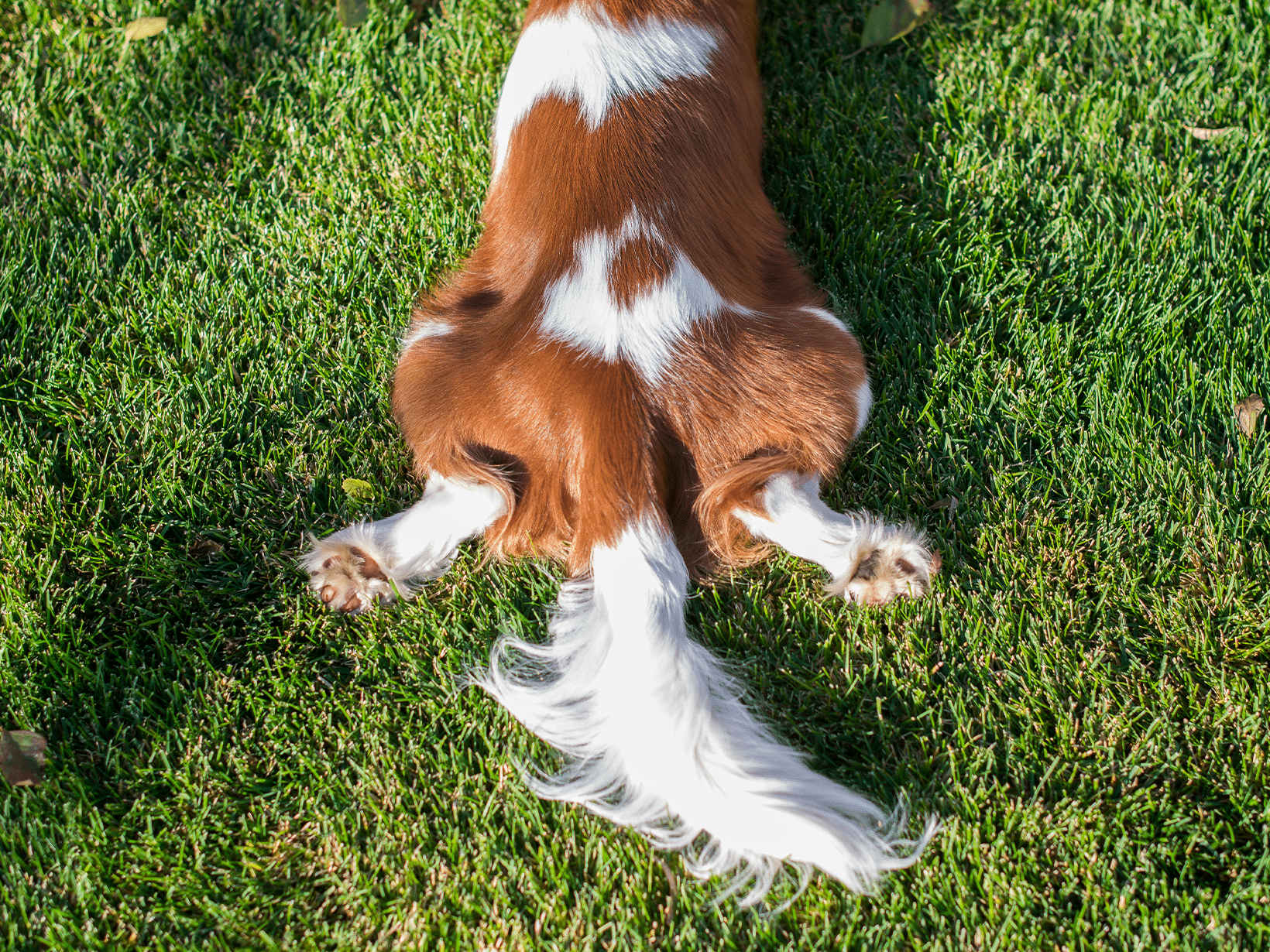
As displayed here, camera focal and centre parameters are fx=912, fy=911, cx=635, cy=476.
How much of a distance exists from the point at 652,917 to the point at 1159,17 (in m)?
2.99

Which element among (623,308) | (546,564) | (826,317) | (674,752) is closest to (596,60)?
(623,308)

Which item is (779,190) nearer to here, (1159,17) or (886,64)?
(886,64)

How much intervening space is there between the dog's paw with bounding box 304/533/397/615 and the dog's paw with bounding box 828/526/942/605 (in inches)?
38.9

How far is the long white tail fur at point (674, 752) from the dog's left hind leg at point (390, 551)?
0.34 metres

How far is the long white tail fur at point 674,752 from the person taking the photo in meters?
1.60

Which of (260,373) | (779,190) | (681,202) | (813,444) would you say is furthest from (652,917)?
(779,190)

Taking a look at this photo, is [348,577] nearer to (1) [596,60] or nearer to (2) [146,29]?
(1) [596,60]

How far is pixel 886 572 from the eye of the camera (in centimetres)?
194

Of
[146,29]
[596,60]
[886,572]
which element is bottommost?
[886,572]

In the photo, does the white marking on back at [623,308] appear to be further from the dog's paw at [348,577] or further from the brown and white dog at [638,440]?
the dog's paw at [348,577]

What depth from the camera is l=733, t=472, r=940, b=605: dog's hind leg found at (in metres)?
1.88

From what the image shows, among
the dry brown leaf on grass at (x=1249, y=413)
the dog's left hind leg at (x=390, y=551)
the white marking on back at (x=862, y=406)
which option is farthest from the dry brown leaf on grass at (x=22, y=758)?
the dry brown leaf on grass at (x=1249, y=413)

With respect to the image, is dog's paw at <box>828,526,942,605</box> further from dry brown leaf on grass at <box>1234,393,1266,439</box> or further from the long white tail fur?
dry brown leaf on grass at <box>1234,393,1266,439</box>

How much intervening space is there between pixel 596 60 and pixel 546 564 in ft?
3.73
